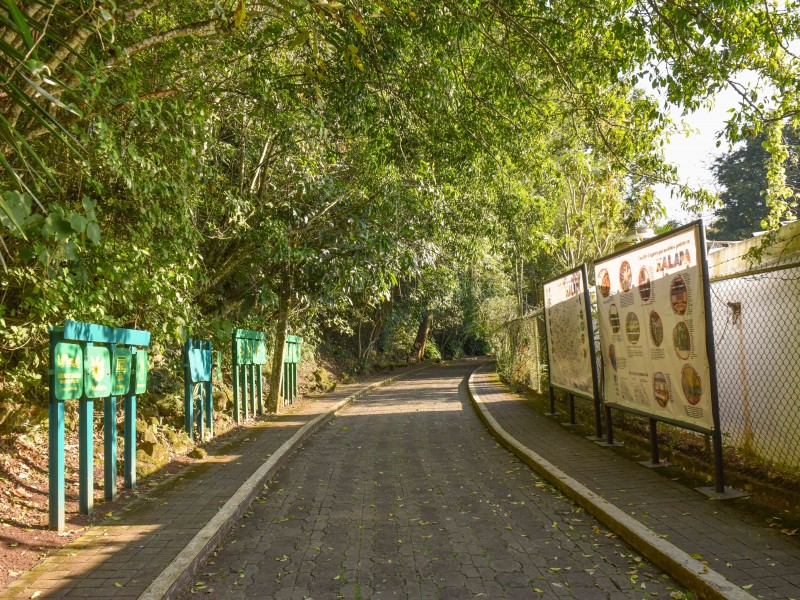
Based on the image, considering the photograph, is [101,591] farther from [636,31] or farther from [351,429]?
[351,429]

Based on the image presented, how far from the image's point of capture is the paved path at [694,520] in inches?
165

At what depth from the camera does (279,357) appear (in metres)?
16.0

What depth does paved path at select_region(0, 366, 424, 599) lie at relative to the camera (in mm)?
4340

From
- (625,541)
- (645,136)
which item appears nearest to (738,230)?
(645,136)

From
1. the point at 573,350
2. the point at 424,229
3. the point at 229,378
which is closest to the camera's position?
the point at 573,350

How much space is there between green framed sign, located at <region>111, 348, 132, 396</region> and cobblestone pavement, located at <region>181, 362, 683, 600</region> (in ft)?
6.28

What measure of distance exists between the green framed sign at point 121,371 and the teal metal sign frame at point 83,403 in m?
0.06

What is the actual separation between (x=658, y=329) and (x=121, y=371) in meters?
5.88

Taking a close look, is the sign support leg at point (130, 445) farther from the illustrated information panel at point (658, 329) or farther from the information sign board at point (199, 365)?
the illustrated information panel at point (658, 329)

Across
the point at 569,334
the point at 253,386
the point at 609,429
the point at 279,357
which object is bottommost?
the point at 609,429

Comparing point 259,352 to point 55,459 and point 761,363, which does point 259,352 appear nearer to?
point 55,459

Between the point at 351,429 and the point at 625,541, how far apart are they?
28.0 feet

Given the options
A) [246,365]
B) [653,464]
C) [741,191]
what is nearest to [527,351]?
[246,365]

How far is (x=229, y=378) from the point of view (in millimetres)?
17656
